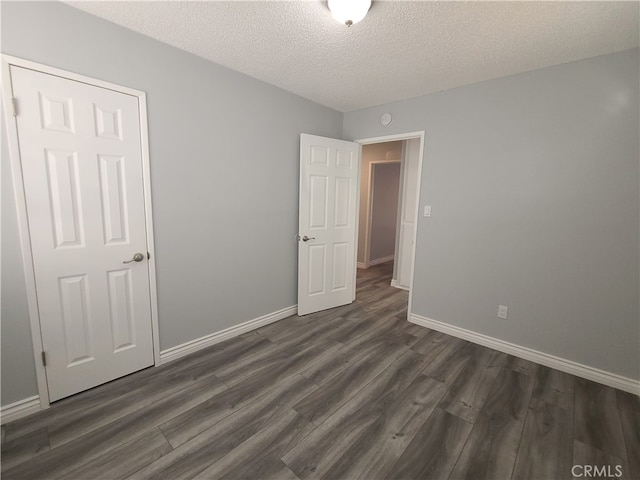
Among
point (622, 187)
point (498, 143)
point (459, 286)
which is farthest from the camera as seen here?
point (459, 286)

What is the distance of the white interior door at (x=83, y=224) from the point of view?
1606mm

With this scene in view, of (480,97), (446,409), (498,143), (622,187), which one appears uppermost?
(480,97)

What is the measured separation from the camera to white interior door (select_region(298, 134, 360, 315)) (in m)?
3.07

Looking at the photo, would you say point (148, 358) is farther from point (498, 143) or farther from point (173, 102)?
point (498, 143)

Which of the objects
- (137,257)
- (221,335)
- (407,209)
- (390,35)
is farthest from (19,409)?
(407,209)

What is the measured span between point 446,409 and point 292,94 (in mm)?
3127

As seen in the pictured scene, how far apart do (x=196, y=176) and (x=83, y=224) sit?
84 cm

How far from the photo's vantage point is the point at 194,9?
1629 mm

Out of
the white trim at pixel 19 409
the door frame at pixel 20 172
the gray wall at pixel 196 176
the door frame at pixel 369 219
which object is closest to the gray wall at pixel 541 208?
the gray wall at pixel 196 176

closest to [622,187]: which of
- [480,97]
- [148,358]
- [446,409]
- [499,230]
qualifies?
[499,230]

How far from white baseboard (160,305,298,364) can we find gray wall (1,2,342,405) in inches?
2.4

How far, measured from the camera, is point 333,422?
171 centimetres

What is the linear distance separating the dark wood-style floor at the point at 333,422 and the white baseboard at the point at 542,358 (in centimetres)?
7

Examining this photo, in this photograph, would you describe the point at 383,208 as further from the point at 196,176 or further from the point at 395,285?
the point at 196,176
